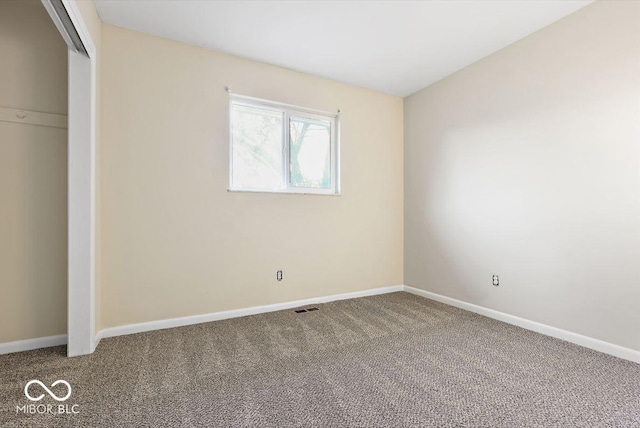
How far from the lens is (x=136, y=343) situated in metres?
2.25

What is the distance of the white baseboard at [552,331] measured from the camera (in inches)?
79.8

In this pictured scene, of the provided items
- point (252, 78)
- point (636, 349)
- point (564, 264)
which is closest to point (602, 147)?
point (564, 264)

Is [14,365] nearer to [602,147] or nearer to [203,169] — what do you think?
[203,169]

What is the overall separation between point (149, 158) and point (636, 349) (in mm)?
4154

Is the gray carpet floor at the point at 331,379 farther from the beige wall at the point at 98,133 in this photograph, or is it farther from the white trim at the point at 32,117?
the white trim at the point at 32,117

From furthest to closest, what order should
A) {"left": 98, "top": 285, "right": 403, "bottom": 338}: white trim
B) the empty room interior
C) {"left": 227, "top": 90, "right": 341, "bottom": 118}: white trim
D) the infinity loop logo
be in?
{"left": 227, "top": 90, "right": 341, "bottom": 118}: white trim < {"left": 98, "top": 285, "right": 403, "bottom": 338}: white trim < the empty room interior < the infinity loop logo

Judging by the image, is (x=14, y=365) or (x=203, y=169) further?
(x=203, y=169)

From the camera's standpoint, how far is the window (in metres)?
3.05

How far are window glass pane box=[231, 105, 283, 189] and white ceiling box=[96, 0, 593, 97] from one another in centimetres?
59

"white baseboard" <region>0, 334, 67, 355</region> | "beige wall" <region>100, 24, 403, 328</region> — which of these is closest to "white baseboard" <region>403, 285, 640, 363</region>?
"beige wall" <region>100, 24, 403, 328</region>

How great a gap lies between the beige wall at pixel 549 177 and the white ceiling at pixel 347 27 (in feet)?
0.98

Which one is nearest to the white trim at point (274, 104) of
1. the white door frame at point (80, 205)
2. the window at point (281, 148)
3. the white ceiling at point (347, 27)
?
the window at point (281, 148)

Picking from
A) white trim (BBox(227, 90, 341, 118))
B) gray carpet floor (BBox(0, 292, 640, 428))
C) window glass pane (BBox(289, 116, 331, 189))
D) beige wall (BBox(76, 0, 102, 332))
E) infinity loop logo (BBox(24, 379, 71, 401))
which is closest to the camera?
gray carpet floor (BBox(0, 292, 640, 428))

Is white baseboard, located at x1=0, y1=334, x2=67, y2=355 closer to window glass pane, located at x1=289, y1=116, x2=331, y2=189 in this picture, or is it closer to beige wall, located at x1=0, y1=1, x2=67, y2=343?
beige wall, located at x1=0, y1=1, x2=67, y2=343
